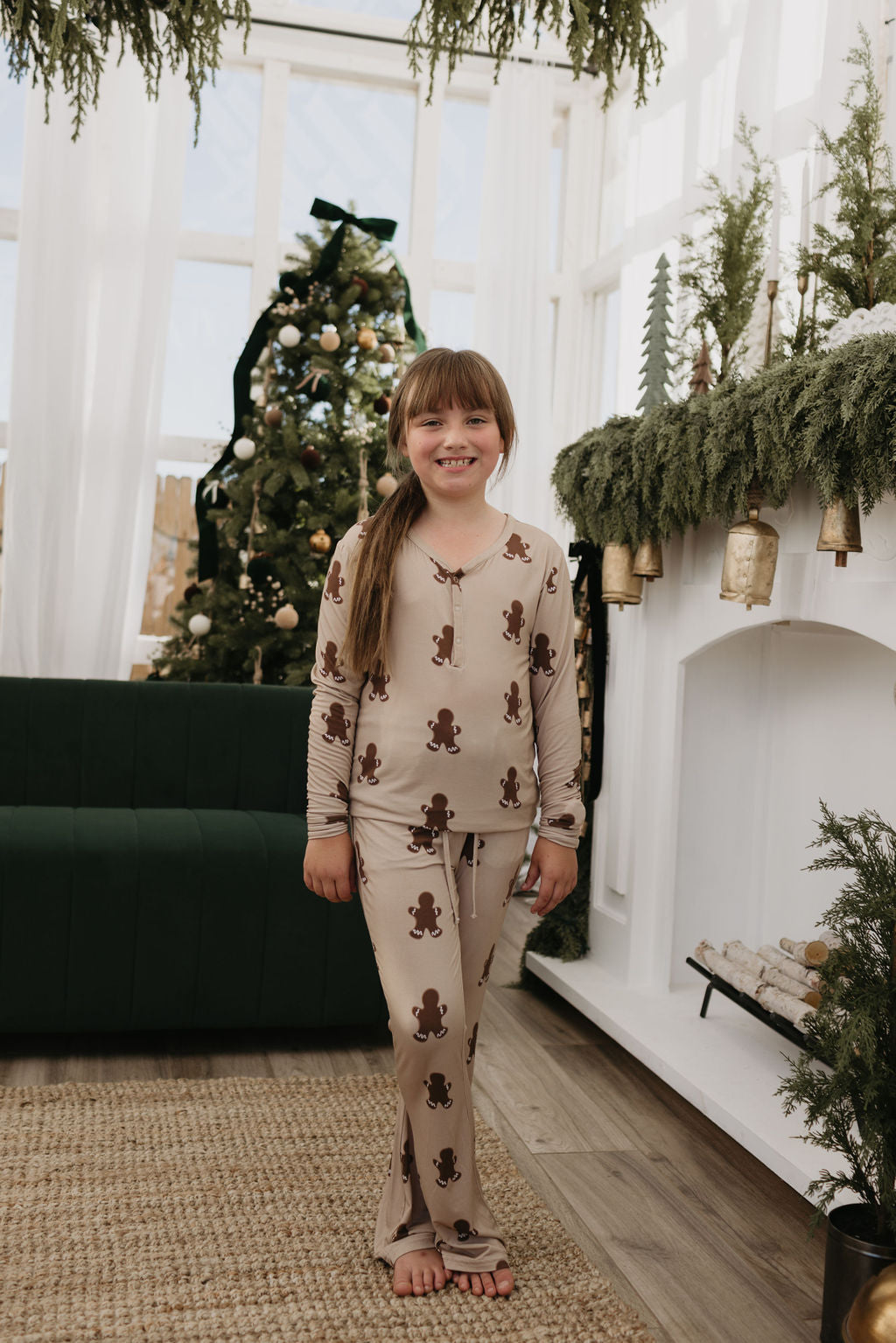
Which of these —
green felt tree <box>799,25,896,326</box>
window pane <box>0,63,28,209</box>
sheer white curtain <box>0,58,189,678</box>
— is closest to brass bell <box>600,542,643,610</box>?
green felt tree <box>799,25,896,326</box>

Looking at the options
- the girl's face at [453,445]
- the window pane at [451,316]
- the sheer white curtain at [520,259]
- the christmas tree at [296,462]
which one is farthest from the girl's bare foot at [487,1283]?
the window pane at [451,316]

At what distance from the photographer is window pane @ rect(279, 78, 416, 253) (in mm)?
5516

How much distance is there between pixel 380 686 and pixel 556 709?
0.29 meters

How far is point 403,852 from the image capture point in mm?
1792

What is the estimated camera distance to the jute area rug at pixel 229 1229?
1.80 m

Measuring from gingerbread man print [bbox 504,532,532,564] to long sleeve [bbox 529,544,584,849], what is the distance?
0.04m

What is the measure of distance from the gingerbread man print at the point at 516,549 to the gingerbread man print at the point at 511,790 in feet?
1.08

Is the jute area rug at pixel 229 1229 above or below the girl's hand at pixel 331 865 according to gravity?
below

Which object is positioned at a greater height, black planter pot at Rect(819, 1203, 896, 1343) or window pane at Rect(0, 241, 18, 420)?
window pane at Rect(0, 241, 18, 420)

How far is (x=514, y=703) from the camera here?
6.07 ft

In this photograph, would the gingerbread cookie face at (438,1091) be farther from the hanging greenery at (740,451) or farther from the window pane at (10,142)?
the window pane at (10,142)

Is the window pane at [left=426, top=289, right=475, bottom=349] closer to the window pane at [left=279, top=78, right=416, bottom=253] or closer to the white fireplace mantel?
the window pane at [left=279, top=78, right=416, bottom=253]

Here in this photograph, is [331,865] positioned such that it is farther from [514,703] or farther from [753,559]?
[753,559]

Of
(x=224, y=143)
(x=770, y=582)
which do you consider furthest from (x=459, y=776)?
(x=224, y=143)
